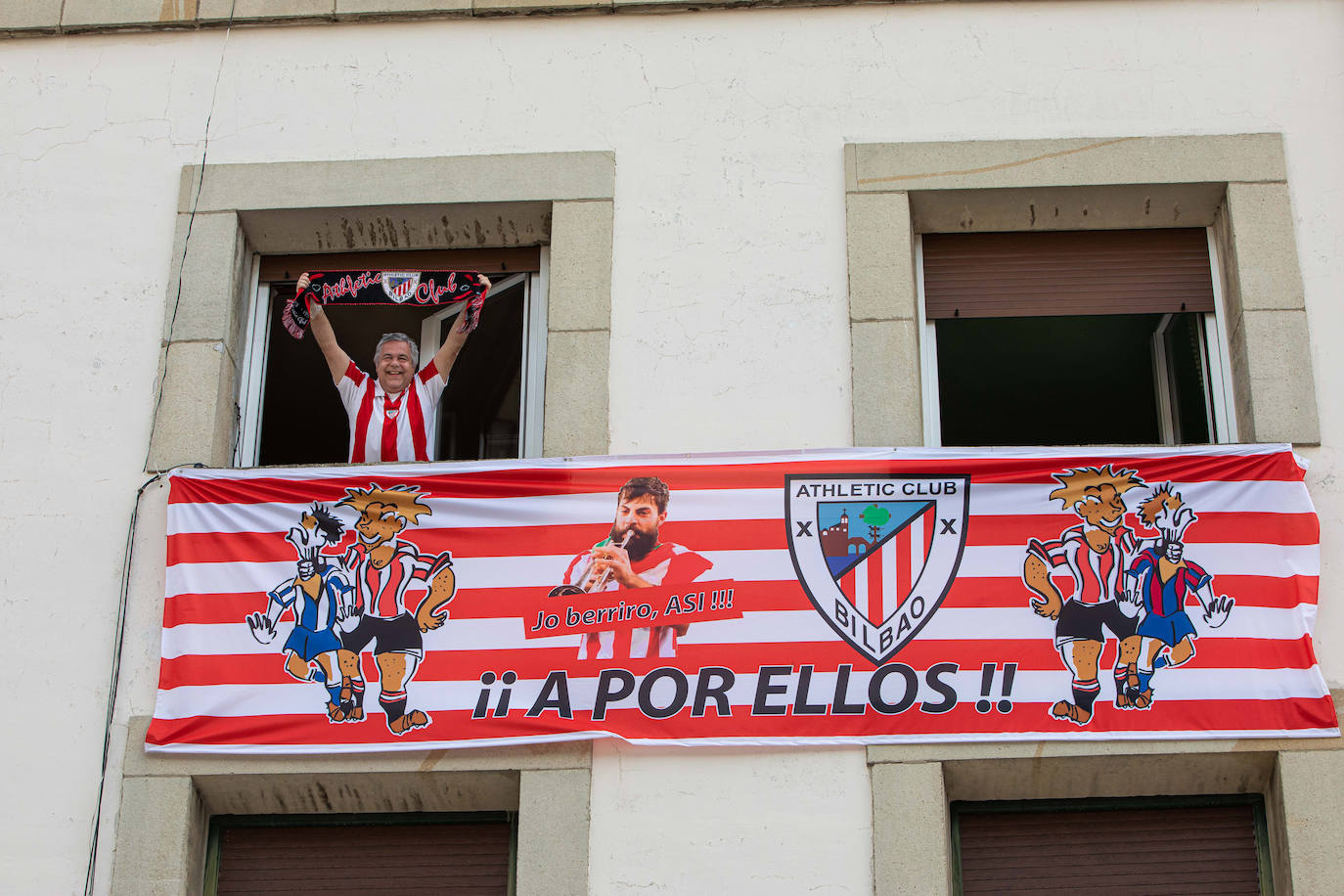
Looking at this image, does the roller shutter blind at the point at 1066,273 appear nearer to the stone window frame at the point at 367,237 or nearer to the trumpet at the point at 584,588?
the stone window frame at the point at 367,237

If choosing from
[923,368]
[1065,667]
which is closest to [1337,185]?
[923,368]

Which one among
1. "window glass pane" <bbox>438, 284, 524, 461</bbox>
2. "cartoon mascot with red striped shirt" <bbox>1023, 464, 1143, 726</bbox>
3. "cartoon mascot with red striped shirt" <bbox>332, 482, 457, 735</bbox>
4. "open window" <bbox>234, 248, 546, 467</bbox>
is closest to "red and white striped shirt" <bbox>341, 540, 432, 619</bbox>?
"cartoon mascot with red striped shirt" <bbox>332, 482, 457, 735</bbox>

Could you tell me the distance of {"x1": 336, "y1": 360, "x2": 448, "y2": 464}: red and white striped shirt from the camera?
24.3ft

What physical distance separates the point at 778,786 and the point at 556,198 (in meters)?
2.80

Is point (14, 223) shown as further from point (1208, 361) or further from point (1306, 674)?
point (1306, 674)

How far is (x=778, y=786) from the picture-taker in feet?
21.0

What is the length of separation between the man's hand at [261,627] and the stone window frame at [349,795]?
48 centimetres

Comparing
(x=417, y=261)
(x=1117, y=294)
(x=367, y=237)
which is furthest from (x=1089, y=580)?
(x=367, y=237)

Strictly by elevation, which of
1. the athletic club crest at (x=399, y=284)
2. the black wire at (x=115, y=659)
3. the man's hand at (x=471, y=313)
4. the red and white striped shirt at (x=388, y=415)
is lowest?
the black wire at (x=115, y=659)

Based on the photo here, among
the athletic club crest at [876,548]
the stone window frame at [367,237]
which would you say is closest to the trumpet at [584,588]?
the stone window frame at [367,237]

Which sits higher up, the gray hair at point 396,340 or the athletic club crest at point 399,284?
the athletic club crest at point 399,284

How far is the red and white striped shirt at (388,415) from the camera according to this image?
741 cm

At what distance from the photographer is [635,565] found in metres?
6.74

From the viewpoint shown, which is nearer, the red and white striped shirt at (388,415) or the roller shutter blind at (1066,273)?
the red and white striped shirt at (388,415)
